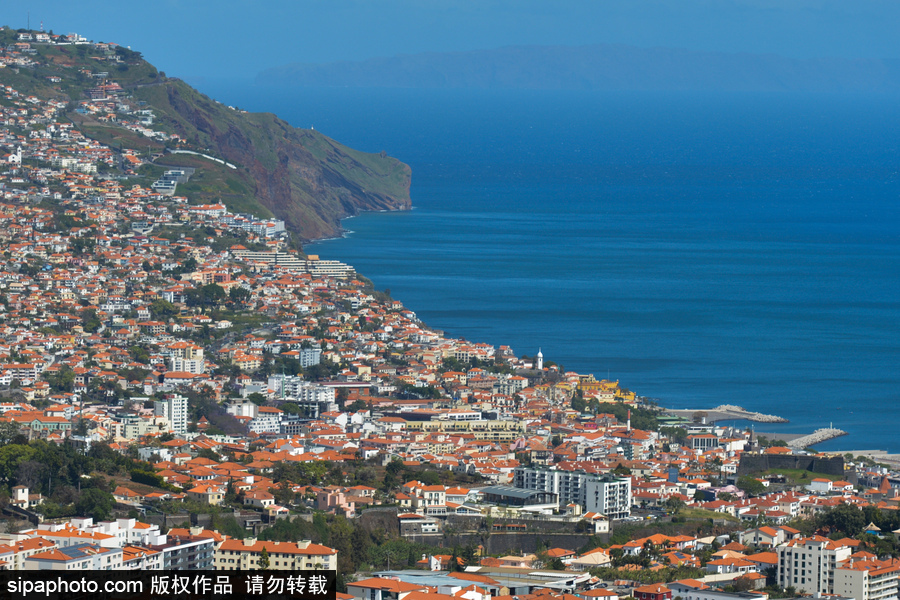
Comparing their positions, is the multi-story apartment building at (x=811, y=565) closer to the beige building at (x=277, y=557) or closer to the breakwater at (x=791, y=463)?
the beige building at (x=277, y=557)

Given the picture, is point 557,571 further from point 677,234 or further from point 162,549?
point 677,234

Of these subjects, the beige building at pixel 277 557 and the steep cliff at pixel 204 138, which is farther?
the steep cliff at pixel 204 138

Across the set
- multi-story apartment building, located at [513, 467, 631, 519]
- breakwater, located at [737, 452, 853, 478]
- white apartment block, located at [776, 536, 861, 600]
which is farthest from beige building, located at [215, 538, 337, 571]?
breakwater, located at [737, 452, 853, 478]

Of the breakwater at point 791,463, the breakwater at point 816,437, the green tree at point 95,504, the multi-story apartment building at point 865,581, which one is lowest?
the multi-story apartment building at point 865,581

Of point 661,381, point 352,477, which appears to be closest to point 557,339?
point 661,381

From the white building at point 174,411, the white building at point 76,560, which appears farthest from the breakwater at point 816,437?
the white building at point 76,560

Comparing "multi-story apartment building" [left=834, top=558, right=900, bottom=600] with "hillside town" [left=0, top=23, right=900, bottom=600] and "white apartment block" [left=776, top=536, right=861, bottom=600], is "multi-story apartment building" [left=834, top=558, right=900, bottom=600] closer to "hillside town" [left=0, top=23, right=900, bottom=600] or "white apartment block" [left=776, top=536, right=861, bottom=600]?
"hillside town" [left=0, top=23, right=900, bottom=600]
